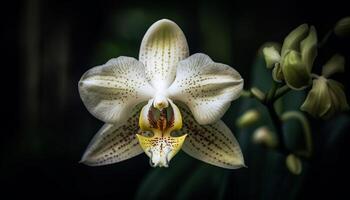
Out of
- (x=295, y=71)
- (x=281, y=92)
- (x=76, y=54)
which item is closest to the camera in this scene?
(x=295, y=71)

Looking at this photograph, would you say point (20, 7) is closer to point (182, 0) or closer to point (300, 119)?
point (182, 0)

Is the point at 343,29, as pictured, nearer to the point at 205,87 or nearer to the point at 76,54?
the point at 205,87

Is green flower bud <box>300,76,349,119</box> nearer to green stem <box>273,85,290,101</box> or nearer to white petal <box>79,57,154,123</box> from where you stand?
green stem <box>273,85,290,101</box>

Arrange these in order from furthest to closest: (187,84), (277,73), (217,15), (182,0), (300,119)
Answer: (182,0) < (217,15) < (300,119) < (187,84) < (277,73)

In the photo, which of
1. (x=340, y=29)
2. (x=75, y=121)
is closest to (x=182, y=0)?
(x=75, y=121)

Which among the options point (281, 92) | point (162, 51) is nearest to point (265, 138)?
point (281, 92)

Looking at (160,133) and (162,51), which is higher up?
(162,51)
